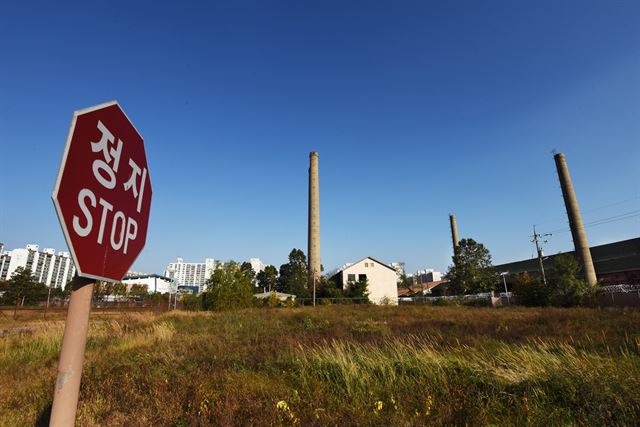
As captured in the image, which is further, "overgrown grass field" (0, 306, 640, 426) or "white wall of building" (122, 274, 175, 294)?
"white wall of building" (122, 274, 175, 294)

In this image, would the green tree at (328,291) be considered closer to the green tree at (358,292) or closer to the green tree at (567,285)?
the green tree at (358,292)

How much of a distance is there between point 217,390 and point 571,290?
35777 millimetres

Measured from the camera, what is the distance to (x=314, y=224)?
46.8m

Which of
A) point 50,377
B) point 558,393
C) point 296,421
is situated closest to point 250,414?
point 296,421

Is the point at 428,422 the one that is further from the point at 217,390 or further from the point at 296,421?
the point at 217,390

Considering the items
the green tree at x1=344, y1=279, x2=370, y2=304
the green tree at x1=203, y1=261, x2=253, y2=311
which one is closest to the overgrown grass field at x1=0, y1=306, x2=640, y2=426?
the green tree at x1=203, y1=261, x2=253, y2=311

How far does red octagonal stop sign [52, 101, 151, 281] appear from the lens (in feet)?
4.81

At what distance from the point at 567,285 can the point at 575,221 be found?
36.6ft

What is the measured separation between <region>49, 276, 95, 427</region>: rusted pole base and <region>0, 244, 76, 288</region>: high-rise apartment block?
430 ft

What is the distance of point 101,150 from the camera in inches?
68.7

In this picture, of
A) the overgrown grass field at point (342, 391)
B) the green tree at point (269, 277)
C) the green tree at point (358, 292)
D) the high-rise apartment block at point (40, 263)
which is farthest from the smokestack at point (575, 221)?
the high-rise apartment block at point (40, 263)

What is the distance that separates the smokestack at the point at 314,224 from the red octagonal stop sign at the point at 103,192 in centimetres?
4210

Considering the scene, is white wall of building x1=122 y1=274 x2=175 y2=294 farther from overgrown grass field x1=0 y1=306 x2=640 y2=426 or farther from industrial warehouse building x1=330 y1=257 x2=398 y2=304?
overgrown grass field x1=0 y1=306 x2=640 y2=426

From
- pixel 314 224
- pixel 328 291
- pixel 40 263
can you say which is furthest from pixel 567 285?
pixel 40 263
